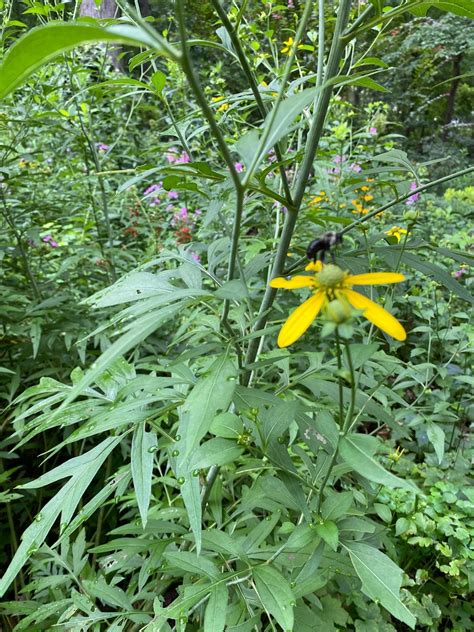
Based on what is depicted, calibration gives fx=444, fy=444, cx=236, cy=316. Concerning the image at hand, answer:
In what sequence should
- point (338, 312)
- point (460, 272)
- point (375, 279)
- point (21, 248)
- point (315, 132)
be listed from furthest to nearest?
point (460, 272) → point (21, 248) → point (315, 132) → point (375, 279) → point (338, 312)

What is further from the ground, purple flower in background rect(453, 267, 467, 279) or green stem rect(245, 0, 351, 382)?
green stem rect(245, 0, 351, 382)

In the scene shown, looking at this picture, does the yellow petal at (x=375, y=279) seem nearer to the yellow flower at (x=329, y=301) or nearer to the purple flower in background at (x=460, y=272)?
the yellow flower at (x=329, y=301)

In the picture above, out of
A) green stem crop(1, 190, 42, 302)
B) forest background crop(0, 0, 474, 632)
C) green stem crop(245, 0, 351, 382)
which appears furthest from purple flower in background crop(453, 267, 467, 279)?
green stem crop(1, 190, 42, 302)

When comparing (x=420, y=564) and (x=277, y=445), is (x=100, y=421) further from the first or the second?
(x=420, y=564)

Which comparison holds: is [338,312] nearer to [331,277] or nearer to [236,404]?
[331,277]

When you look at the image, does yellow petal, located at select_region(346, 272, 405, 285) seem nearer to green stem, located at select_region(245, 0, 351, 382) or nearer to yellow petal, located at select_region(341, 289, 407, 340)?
yellow petal, located at select_region(341, 289, 407, 340)

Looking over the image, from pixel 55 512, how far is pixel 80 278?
4.42 ft

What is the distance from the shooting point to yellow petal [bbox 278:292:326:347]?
0.48 metres

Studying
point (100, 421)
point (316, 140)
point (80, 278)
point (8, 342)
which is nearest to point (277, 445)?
point (100, 421)

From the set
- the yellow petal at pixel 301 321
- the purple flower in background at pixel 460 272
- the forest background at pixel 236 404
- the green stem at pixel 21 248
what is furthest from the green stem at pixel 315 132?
the purple flower in background at pixel 460 272

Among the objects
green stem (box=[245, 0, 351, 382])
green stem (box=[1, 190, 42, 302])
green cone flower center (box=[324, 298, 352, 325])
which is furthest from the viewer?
green stem (box=[1, 190, 42, 302])

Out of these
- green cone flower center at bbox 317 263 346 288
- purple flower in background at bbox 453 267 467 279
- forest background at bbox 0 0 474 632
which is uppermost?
green cone flower center at bbox 317 263 346 288

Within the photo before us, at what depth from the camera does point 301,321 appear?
48cm

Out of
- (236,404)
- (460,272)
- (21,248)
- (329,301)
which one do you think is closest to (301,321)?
→ (329,301)
